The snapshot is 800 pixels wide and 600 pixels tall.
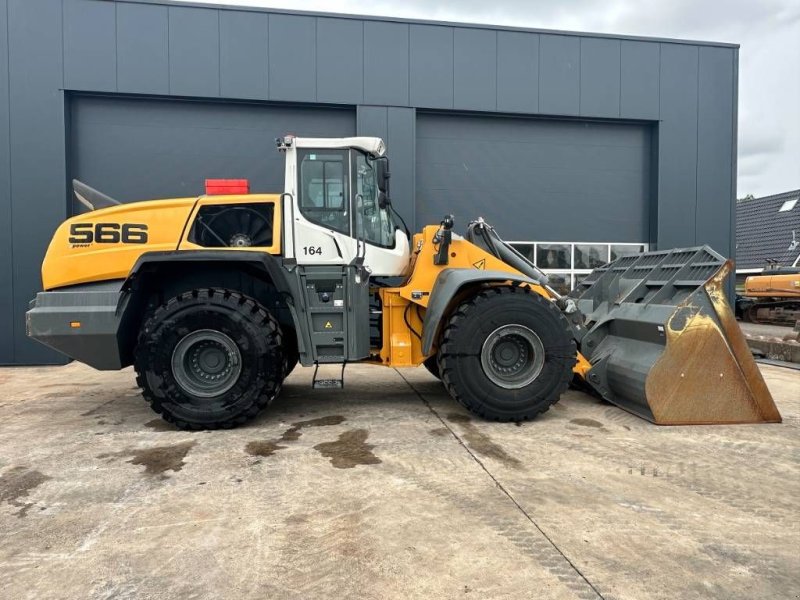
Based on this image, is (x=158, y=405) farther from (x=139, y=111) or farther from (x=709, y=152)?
(x=709, y=152)

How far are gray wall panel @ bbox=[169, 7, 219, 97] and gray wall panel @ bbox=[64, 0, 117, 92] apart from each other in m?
0.93

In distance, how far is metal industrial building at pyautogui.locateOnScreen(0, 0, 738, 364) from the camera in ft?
26.7

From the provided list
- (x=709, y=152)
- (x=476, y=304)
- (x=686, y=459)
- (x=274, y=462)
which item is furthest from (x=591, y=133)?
(x=274, y=462)

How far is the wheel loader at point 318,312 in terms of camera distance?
453cm

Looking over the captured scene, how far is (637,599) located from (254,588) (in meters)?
1.67

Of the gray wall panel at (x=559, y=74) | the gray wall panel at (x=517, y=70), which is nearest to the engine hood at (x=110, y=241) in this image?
the gray wall panel at (x=517, y=70)

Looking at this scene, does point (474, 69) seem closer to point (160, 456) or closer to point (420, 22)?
point (420, 22)

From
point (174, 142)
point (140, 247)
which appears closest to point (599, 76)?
point (174, 142)

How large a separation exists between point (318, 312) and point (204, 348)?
1.07m

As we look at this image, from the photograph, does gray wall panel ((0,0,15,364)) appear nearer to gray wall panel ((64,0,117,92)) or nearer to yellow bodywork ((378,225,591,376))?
gray wall panel ((64,0,117,92))

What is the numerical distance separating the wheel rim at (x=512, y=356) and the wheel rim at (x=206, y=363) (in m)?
2.29

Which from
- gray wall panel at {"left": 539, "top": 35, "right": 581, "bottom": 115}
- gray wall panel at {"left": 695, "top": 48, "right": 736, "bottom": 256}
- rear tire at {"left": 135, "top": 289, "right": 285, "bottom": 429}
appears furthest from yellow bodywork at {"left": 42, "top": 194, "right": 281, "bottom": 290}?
gray wall panel at {"left": 695, "top": 48, "right": 736, "bottom": 256}

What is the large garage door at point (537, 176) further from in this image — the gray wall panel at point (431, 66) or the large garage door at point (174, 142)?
the large garage door at point (174, 142)

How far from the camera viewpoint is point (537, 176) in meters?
9.70
